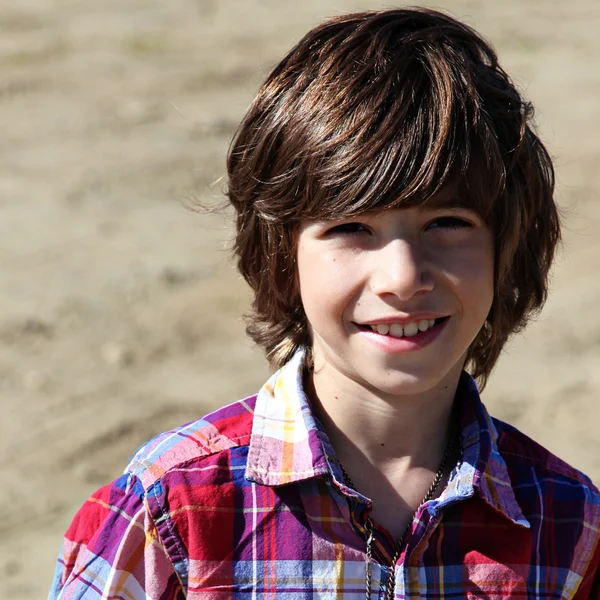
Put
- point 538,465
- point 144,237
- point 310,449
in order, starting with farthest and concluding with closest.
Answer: point 144,237, point 538,465, point 310,449

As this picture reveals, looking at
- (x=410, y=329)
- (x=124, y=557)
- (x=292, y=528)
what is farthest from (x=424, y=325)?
(x=124, y=557)

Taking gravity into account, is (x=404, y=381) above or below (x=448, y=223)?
below

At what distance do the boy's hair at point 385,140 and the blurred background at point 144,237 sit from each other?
615mm

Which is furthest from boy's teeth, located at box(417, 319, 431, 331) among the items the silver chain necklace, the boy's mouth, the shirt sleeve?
the shirt sleeve

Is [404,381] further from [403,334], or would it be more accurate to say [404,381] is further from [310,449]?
[310,449]

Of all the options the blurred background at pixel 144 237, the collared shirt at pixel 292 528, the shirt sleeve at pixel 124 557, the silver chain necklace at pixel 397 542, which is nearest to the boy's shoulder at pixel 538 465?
the collared shirt at pixel 292 528

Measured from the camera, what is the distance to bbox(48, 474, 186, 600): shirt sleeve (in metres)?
1.71

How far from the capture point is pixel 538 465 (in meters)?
1.92

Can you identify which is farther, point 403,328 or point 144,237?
point 144,237

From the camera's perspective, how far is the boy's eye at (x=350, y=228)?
1760 mm

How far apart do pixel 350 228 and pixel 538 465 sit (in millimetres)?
562

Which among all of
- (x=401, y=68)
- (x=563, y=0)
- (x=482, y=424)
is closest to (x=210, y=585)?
(x=482, y=424)

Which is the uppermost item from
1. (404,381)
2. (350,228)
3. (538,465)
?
(350,228)

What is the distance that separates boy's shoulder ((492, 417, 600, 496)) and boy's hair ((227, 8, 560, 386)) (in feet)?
0.90
